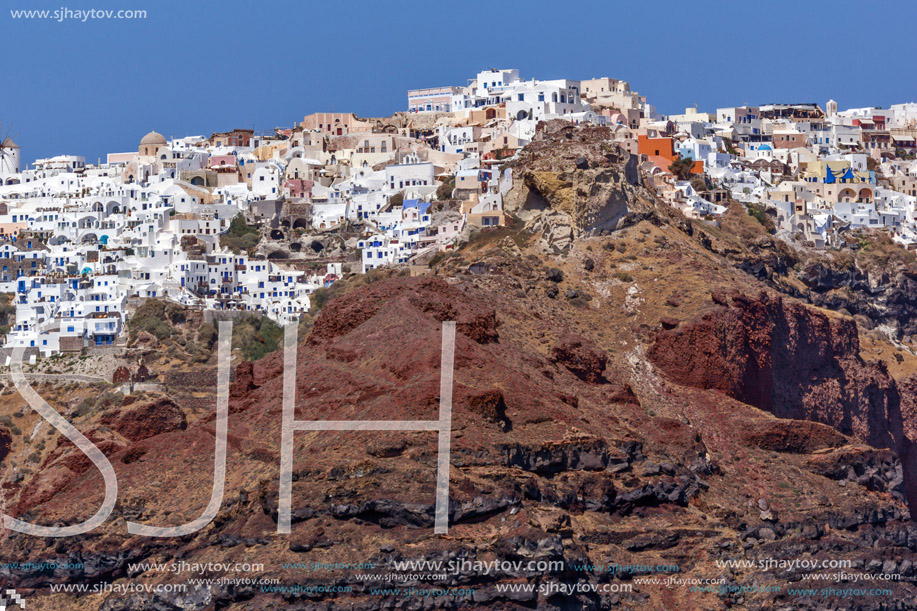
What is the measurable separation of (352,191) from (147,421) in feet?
154

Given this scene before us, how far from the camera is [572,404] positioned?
4691 cm

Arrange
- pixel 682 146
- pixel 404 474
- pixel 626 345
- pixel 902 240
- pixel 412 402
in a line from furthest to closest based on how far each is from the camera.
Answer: pixel 682 146 → pixel 902 240 → pixel 626 345 → pixel 412 402 → pixel 404 474

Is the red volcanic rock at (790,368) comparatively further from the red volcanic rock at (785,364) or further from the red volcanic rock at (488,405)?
the red volcanic rock at (488,405)

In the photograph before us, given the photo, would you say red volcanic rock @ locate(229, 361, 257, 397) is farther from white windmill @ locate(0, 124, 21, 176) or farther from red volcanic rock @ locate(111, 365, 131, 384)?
white windmill @ locate(0, 124, 21, 176)

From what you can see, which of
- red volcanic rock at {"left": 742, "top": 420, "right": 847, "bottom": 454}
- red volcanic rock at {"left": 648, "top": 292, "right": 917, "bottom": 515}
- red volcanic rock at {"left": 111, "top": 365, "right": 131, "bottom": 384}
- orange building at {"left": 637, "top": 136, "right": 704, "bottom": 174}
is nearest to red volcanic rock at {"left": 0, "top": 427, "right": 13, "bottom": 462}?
red volcanic rock at {"left": 111, "top": 365, "right": 131, "bottom": 384}

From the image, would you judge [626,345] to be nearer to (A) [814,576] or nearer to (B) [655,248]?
A: (B) [655,248]

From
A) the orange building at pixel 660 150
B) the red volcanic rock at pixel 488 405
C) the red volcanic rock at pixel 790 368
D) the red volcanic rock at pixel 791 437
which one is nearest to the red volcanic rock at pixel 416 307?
the red volcanic rock at pixel 488 405

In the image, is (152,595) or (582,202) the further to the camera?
(582,202)

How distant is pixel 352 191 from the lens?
9381cm

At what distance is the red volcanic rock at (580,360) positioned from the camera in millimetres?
51312

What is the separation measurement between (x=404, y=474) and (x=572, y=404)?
876 centimetres

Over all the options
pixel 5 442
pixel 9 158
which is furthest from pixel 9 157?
pixel 5 442

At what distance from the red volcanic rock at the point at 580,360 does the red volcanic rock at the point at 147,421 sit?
1097 cm

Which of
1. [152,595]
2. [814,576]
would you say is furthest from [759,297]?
[152,595]
